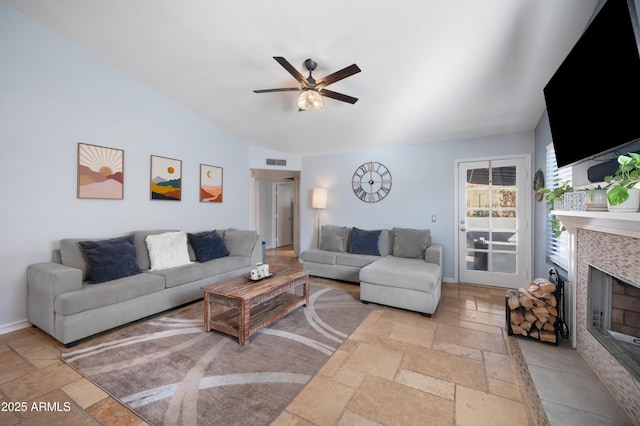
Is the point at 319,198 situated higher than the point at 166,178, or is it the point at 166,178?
the point at 166,178

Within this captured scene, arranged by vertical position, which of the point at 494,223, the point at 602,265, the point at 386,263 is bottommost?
the point at 386,263

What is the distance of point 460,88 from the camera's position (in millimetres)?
2904

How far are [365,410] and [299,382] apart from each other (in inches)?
19.0

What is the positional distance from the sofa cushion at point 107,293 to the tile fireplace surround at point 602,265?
12.2 feet

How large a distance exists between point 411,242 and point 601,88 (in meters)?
2.84

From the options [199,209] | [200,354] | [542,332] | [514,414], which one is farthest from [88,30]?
[542,332]

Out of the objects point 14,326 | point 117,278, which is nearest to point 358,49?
point 117,278

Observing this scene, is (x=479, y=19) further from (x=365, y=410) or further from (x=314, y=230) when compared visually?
(x=314, y=230)

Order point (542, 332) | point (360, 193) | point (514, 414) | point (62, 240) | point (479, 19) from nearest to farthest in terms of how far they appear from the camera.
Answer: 1. point (514, 414)
2. point (479, 19)
3. point (542, 332)
4. point (62, 240)
5. point (360, 193)

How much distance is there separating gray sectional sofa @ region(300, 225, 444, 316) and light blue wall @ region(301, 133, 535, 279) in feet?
1.26

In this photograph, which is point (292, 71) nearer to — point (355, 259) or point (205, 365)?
point (205, 365)

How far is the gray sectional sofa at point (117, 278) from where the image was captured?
230cm

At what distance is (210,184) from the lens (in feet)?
15.1

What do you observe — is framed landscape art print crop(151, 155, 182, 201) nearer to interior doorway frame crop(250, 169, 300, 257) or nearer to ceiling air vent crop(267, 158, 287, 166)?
interior doorway frame crop(250, 169, 300, 257)
